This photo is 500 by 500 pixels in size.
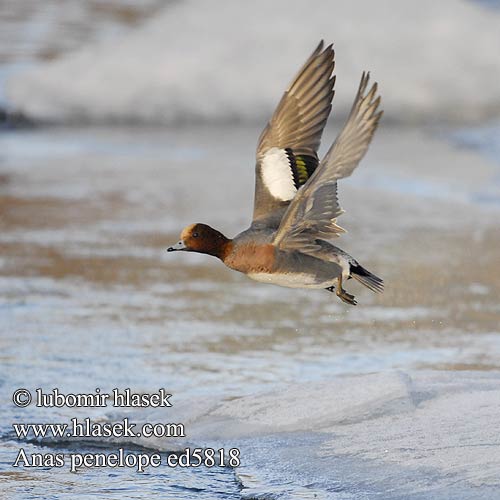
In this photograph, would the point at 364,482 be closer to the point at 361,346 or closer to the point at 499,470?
the point at 499,470

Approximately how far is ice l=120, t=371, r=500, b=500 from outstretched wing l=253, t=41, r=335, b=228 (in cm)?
78

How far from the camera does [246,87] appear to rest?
13.0 meters

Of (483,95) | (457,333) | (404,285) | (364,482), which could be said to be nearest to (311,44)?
(483,95)

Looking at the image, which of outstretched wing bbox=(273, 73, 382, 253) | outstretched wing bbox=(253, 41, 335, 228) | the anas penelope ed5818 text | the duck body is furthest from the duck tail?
outstretched wing bbox=(253, 41, 335, 228)

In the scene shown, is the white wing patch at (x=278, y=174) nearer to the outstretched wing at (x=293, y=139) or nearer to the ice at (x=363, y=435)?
the outstretched wing at (x=293, y=139)

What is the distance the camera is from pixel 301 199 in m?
4.70

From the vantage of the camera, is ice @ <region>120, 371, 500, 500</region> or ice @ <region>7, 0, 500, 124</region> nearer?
ice @ <region>120, 371, 500, 500</region>

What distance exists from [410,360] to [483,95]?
8.02 m

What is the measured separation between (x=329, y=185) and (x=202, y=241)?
1.87 feet

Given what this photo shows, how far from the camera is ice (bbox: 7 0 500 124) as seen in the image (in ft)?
42.4

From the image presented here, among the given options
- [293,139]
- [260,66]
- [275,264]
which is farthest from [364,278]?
[260,66]

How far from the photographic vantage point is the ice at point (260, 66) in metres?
12.9

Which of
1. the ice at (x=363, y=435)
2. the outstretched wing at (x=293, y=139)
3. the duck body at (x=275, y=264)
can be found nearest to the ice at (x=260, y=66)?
the outstretched wing at (x=293, y=139)

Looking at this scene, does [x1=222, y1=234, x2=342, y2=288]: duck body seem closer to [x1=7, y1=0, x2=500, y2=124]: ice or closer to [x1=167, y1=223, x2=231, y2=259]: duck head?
[x1=167, y1=223, x2=231, y2=259]: duck head
